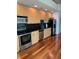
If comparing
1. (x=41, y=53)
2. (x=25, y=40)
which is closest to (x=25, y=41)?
(x=25, y=40)

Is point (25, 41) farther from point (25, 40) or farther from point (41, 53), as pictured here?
point (41, 53)

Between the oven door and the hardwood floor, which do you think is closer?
the hardwood floor

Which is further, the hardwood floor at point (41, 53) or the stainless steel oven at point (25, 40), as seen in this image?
the stainless steel oven at point (25, 40)

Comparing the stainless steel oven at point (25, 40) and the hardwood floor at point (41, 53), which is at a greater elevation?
the stainless steel oven at point (25, 40)

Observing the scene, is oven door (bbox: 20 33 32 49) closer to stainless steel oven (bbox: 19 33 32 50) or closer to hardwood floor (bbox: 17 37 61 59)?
stainless steel oven (bbox: 19 33 32 50)

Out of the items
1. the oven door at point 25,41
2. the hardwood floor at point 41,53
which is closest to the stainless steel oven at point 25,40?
the oven door at point 25,41

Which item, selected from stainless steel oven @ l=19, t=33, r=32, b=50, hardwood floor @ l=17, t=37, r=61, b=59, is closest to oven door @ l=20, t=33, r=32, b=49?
stainless steel oven @ l=19, t=33, r=32, b=50

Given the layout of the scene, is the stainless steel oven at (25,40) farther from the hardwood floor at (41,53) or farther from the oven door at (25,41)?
the hardwood floor at (41,53)
